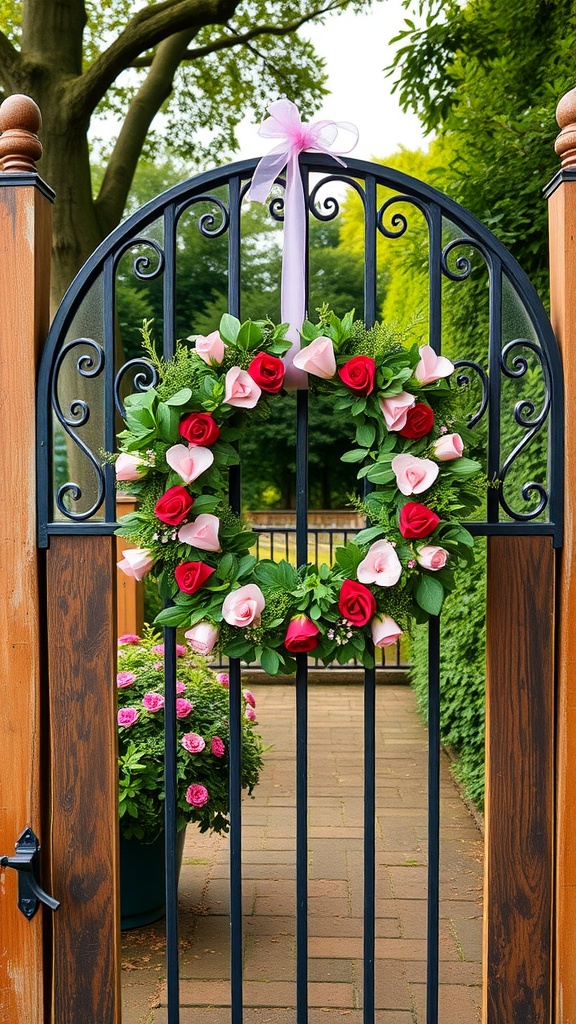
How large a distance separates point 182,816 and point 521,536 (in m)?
1.72

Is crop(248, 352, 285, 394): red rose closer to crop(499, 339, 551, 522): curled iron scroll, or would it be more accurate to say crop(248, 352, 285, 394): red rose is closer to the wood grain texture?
crop(499, 339, 551, 522): curled iron scroll

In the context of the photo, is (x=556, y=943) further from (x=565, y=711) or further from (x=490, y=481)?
(x=490, y=481)

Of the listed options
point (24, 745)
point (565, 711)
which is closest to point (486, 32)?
point (565, 711)

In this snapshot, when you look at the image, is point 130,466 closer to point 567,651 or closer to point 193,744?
point 567,651

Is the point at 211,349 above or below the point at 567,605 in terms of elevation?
above

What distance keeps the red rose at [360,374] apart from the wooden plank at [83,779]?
2.21 feet

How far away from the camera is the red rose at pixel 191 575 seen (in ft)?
6.54

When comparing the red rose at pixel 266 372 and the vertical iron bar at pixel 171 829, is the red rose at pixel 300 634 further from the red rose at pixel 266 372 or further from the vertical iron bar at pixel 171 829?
the red rose at pixel 266 372

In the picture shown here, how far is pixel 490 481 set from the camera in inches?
83.2

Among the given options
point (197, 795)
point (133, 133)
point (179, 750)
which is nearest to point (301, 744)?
point (197, 795)

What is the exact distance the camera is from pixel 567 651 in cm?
210

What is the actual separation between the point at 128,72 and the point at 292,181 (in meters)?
8.84

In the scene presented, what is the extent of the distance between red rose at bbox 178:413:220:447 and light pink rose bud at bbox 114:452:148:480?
0.12m

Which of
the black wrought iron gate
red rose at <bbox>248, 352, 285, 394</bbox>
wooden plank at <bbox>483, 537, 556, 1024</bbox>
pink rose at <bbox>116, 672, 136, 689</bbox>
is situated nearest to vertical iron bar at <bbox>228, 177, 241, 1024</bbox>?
the black wrought iron gate
